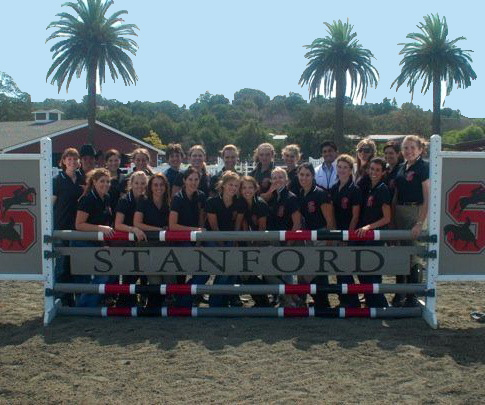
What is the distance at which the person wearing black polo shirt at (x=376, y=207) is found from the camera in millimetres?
6566

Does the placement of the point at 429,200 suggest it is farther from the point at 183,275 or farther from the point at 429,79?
the point at 429,79

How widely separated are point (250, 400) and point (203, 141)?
61.6 m

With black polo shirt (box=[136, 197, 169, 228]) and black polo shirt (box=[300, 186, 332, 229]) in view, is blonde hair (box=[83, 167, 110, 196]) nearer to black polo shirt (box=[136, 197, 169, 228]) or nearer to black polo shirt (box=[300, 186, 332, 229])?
black polo shirt (box=[136, 197, 169, 228])

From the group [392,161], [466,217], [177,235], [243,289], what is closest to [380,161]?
[392,161]

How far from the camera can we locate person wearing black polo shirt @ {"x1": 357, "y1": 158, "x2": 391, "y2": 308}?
21.5 ft

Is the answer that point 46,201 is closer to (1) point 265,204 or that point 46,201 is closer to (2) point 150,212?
(2) point 150,212

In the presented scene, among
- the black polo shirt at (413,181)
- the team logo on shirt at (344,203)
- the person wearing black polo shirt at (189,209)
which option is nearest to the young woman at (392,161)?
the black polo shirt at (413,181)

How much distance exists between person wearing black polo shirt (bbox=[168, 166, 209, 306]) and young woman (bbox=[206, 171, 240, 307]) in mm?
161

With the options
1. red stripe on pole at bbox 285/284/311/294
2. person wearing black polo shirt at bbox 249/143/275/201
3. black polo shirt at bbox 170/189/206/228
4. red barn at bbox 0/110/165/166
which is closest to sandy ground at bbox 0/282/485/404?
red stripe on pole at bbox 285/284/311/294

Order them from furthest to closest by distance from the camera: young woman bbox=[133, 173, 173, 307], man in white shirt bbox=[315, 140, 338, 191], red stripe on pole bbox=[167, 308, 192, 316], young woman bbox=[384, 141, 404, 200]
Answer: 1. man in white shirt bbox=[315, 140, 338, 191]
2. young woman bbox=[384, 141, 404, 200]
3. young woman bbox=[133, 173, 173, 307]
4. red stripe on pole bbox=[167, 308, 192, 316]

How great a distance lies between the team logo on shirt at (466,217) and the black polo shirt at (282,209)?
1.54 metres

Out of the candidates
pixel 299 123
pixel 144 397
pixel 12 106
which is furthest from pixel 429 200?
pixel 12 106

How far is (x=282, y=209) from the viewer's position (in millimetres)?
6777

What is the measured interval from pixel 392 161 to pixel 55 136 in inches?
1413
